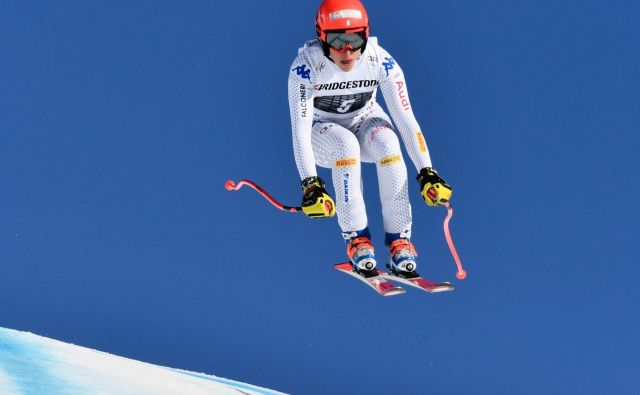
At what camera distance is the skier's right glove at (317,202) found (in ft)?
17.6

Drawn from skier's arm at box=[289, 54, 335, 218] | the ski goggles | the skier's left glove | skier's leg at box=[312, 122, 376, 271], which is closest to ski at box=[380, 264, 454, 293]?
skier's leg at box=[312, 122, 376, 271]

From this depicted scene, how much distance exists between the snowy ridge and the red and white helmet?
303 cm

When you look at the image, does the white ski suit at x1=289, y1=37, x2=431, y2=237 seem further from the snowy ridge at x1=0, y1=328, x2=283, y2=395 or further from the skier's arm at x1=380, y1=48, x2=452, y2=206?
the snowy ridge at x1=0, y1=328, x2=283, y2=395

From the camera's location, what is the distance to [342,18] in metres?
5.27

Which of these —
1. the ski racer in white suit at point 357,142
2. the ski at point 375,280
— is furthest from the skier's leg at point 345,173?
the ski at point 375,280

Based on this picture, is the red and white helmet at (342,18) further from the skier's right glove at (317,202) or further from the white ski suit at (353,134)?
the skier's right glove at (317,202)

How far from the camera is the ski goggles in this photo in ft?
17.4

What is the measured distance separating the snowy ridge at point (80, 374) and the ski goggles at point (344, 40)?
9.76 ft

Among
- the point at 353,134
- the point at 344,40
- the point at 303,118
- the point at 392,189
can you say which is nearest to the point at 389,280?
the point at 392,189

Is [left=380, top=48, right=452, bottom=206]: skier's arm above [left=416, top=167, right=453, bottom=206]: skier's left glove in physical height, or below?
above

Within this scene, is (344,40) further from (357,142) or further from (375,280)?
(375,280)

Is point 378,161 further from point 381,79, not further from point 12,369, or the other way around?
point 12,369

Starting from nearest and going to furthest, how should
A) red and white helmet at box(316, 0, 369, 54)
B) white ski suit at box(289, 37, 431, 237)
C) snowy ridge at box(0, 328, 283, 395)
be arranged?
red and white helmet at box(316, 0, 369, 54) < white ski suit at box(289, 37, 431, 237) < snowy ridge at box(0, 328, 283, 395)

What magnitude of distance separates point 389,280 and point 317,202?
2.21 ft
